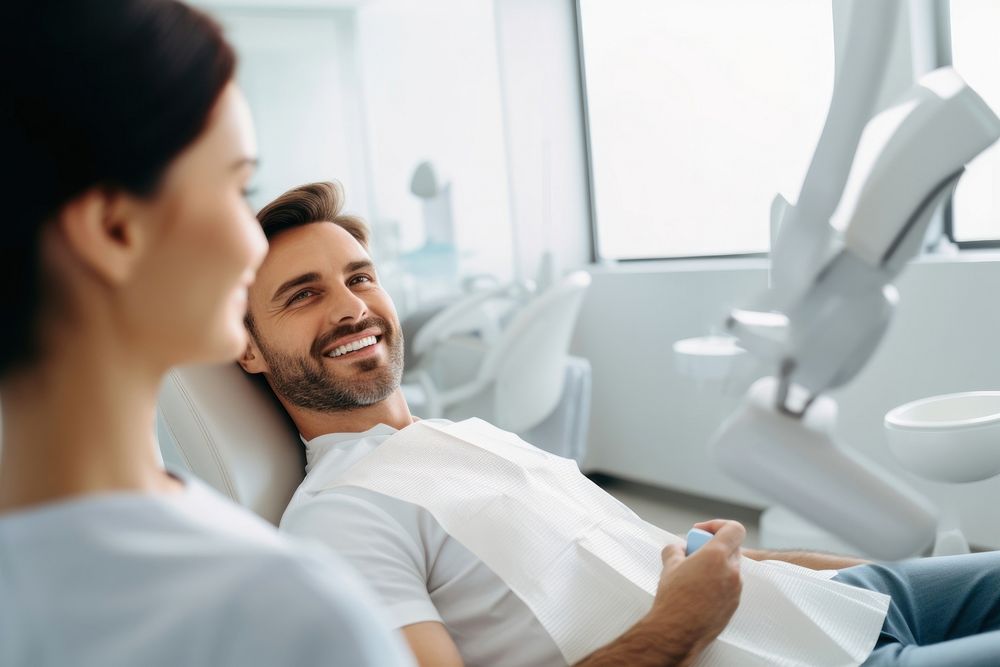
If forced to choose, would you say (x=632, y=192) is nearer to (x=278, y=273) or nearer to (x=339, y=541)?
(x=278, y=273)

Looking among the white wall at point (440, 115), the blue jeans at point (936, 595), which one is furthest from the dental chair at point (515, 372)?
the blue jeans at point (936, 595)

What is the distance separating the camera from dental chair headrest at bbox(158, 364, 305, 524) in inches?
54.2

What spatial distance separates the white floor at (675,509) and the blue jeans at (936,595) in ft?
5.72

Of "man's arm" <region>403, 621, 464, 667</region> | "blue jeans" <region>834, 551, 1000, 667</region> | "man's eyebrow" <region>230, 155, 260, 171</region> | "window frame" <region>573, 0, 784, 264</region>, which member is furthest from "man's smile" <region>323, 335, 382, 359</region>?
"window frame" <region>573, 0, 784, 264</region>

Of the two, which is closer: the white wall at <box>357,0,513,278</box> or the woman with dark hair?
the woman with dark hair

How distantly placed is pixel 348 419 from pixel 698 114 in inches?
98.5

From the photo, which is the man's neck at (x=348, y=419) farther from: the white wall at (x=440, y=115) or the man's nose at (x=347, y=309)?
the white wall at (x=440, y=115)

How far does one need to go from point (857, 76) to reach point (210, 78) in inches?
17.0

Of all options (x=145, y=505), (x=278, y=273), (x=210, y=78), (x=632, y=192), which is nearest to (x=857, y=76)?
(x=210, y=78)

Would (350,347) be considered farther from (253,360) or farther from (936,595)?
(936,595)

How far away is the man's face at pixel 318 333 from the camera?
1471 mm

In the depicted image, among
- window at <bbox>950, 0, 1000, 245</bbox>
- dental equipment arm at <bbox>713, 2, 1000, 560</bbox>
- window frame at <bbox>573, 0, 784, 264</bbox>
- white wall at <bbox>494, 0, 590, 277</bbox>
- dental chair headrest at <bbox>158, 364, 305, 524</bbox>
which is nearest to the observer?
dental equipment arm at <bbox>713, 2, 1000, 560</bbox>

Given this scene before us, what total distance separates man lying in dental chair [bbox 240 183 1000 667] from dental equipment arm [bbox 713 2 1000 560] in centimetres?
39

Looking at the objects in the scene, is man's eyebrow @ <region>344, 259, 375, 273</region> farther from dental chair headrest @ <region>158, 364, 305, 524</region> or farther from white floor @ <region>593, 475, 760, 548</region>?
white floor @ <region>593, 475, 760, 548</region>
